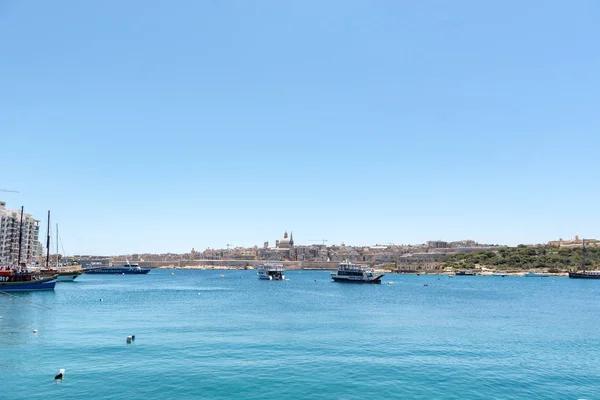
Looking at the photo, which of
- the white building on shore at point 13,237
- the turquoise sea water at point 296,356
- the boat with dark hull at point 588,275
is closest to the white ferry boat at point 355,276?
the turquoise sea water at point 296,356

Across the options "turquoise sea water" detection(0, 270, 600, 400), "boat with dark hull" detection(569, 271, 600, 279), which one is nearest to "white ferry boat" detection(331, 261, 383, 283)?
"turquoise sea water" detection(0, 270, 600, 400)

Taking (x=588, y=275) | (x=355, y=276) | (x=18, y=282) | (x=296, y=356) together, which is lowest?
(x=588, y=275)

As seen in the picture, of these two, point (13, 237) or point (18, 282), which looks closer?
point (18, 282)

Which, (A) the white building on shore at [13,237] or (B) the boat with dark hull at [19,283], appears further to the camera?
(A) the white building on shore at [13,237]

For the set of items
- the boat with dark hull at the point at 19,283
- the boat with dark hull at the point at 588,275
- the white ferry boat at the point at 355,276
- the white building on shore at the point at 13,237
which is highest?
the white building on shore at the point at 13,237

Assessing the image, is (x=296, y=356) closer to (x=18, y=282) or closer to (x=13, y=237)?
(x=18, y=282)

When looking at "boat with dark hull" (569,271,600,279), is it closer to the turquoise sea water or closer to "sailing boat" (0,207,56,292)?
the turquoise sea water

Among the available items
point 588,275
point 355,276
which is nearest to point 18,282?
point 355,276

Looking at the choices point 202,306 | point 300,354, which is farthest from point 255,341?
point 202,306

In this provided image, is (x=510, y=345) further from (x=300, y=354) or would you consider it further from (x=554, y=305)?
(x=554, y=305)

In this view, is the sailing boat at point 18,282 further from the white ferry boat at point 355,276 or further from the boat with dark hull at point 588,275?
the boat with dark hull at point 588,275

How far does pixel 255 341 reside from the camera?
36656 millimetres

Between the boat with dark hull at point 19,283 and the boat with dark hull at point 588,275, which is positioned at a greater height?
the boat with dark hull at point 19,283

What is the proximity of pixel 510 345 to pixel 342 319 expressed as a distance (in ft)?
62.6
